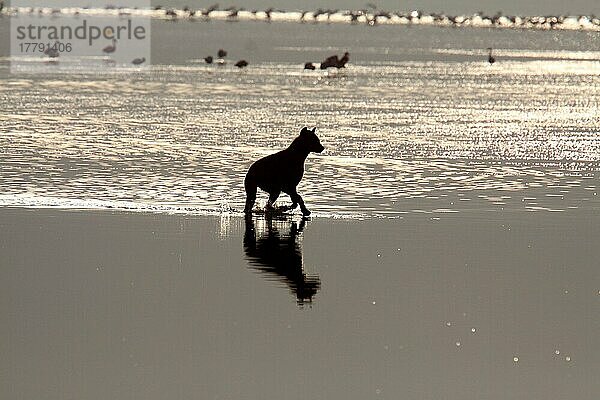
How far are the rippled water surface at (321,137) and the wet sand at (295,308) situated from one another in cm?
238

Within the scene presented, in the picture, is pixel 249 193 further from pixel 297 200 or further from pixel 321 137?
pixel 321 137

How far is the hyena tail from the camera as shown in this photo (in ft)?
59.7

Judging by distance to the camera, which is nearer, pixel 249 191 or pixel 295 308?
pixel 295 308

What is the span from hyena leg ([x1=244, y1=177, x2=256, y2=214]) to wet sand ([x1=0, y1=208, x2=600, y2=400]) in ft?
1.74

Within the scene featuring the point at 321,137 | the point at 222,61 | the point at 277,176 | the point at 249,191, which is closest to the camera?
the point at 277,176

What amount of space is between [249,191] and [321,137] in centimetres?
1459

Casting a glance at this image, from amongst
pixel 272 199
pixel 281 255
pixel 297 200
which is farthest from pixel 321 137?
pixel 281 255

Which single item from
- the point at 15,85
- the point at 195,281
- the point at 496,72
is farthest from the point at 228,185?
the point at 496,72

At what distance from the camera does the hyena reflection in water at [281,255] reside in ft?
Result: 44.6

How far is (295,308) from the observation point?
12.5 metres

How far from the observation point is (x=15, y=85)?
58.1m

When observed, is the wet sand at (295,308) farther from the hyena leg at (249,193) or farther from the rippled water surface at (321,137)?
the rippled water surface at (321,137)

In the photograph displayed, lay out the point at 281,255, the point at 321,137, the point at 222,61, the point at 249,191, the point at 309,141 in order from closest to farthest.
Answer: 1. the point at 281,255
2. the point at 249,191
3. the point at 309,141
4. the point at 321,137
5. the point at 222,61

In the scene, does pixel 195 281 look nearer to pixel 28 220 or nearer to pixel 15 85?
pixel 28 220
